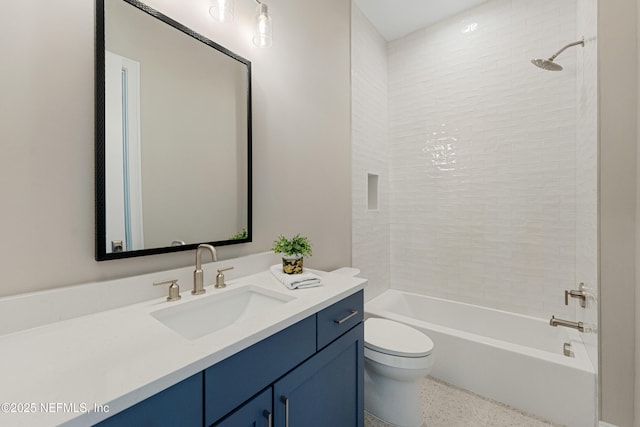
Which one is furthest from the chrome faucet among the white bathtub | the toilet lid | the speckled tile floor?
the white bathtub

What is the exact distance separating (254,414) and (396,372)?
3.19ft

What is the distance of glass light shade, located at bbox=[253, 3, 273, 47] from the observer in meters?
1.41

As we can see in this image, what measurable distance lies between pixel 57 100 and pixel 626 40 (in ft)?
7.67

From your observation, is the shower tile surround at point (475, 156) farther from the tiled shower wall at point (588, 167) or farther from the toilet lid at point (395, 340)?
the toilet lid at point (395, 340)

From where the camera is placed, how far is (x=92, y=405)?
49 centimetres

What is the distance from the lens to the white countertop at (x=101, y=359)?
49 cm

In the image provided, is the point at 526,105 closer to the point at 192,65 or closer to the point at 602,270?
the point at 602,270

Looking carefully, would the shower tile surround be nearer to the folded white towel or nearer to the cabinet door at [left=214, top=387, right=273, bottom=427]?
the folded white towel

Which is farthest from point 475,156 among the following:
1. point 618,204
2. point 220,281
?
point 220,281

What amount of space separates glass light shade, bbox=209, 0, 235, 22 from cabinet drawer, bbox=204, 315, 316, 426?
1362 mm

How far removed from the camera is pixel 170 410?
0.60 meters

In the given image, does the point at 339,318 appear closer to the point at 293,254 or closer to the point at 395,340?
the point at 293,254

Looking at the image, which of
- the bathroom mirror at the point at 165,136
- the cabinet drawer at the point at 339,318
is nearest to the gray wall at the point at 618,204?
the cabinet drawer at the point at 339,318

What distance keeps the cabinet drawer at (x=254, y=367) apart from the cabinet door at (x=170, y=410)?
0.09 feet
